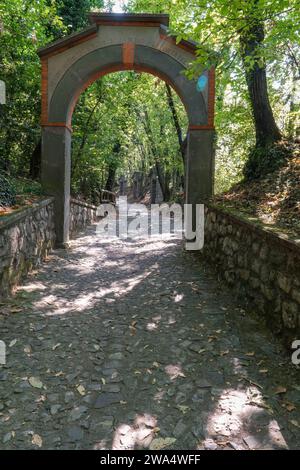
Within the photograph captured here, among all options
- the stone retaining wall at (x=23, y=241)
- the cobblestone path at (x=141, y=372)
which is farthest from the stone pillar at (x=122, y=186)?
→ the cobblestone path at (x=141, y=372)

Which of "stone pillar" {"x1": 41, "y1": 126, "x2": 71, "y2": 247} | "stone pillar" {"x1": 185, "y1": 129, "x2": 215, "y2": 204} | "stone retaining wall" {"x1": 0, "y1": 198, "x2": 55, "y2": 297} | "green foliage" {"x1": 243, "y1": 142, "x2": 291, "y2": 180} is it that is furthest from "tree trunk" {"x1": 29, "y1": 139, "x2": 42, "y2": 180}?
"green foliage" {"x1": 243, "y1": 142, "x2": 291, "y2": 180}

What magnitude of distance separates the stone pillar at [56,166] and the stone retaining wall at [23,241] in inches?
15.4

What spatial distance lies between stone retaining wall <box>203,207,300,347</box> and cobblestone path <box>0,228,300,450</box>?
24cm

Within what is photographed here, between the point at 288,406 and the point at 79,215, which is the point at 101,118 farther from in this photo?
the point at 288,406

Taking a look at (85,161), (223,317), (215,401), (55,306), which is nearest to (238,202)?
(223,317)

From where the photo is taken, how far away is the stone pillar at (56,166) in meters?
8.82

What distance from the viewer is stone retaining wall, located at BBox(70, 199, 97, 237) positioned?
1095 cm

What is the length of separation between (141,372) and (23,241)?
3.50 metres

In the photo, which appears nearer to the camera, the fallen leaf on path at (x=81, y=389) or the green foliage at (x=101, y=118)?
the fallen leaf on path at (x=81, y=389)

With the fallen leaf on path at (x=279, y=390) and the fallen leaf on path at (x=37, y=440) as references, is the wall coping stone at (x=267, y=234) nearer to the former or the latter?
the fallen leaf on path at (x=279, y=390)

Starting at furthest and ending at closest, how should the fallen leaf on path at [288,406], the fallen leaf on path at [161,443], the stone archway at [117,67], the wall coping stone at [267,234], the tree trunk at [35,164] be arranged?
the tree trunk at [35,164] < the stone archway at [117,67] < the wall coping stone at [267,234] < the fallen leaf on path at [288,406] < the fallen leaf on path at [161,443]

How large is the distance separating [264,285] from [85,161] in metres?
10.3

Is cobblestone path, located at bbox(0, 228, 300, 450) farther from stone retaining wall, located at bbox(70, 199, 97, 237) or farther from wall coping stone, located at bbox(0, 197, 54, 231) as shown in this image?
stone retaining wall, located at bbox(70, 199, 97, 237)

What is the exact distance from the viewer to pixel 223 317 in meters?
4.88
